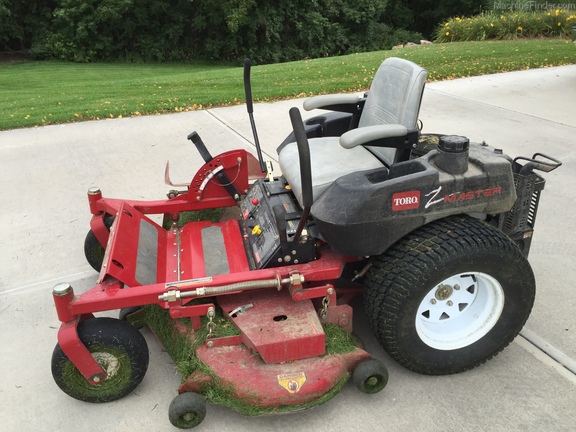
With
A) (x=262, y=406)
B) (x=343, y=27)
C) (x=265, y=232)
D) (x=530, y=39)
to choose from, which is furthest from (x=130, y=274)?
(x=343, y=27)

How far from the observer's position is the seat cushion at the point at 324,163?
2.60 metres

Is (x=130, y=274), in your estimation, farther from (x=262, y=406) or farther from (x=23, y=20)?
(x=23, y=20)

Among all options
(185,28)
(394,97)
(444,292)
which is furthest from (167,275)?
(185,28)

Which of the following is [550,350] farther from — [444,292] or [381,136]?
[381,136]

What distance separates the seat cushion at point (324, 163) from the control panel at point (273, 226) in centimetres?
9

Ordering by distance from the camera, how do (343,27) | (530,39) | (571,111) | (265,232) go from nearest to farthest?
(265,232), (571,111), (530,39), (343,27)

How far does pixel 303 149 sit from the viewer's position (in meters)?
1.90

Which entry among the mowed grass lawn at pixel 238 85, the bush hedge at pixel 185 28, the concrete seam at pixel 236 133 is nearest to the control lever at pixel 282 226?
the concrete seam at pixel 236 133

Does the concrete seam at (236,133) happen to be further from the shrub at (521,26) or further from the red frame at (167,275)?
the shrub at (521,26)

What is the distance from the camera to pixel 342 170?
267 centimetres

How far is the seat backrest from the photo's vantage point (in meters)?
2.69

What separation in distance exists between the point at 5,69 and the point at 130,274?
17.8 m

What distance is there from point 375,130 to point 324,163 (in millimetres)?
446

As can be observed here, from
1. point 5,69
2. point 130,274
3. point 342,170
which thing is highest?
point 342,170
